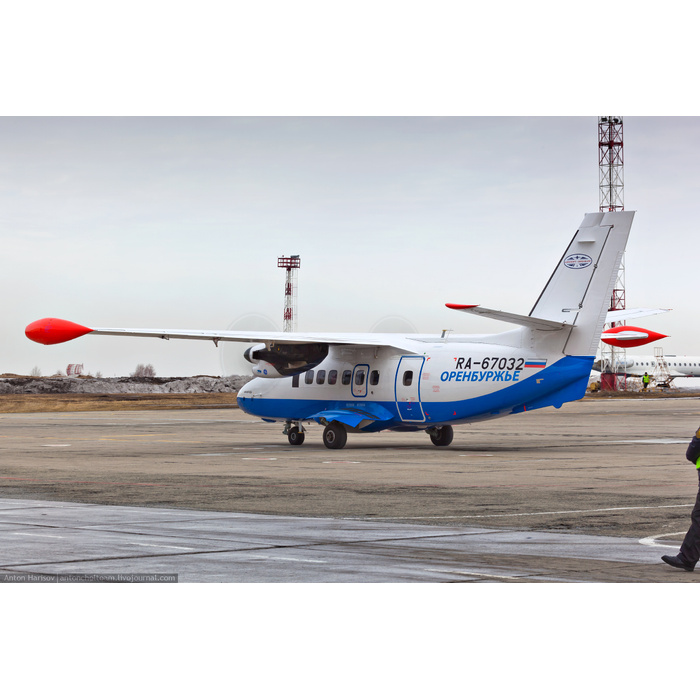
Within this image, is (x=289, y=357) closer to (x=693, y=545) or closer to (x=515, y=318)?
(x=515, y=318)

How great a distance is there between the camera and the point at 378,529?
13344mm

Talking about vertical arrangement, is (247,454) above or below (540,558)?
below

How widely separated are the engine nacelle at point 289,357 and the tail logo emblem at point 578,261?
8.57 meters

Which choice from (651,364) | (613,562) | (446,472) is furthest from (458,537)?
(651,364)

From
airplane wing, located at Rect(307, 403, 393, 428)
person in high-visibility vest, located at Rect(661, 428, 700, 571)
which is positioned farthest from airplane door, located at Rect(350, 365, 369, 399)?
person in high-visibility vest, located at Rect(661, 428, 700, 571)

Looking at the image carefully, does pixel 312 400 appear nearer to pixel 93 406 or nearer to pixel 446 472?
pixel 446 472

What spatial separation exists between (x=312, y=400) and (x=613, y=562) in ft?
72.1

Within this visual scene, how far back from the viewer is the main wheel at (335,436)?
30.3m

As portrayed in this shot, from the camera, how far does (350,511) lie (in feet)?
50.6

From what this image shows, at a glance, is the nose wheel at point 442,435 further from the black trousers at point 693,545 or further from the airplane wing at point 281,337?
the black trousers at point 693,545

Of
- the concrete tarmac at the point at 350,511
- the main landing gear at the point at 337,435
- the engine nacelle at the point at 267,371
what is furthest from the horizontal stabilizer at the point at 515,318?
the engine nacelle at the point at 267,371

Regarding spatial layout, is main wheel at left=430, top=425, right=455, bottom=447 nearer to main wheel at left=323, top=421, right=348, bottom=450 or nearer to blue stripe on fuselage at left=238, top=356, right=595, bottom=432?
blue stripe on fuselage at left=238, top=356, right=595, bottom=432

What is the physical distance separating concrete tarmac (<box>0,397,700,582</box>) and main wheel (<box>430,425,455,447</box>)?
0.77 meters

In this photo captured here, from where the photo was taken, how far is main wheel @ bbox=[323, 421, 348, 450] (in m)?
30.3
